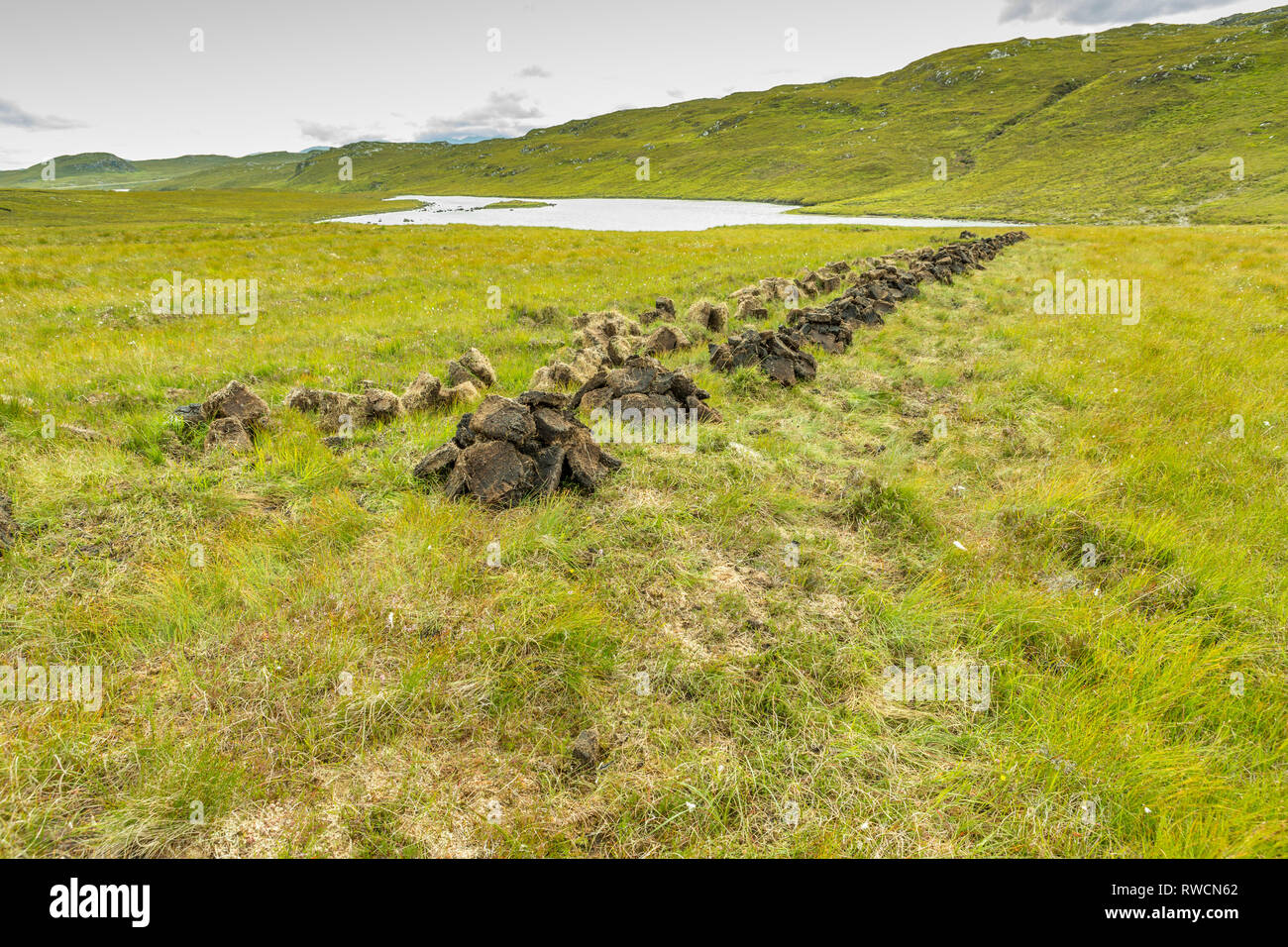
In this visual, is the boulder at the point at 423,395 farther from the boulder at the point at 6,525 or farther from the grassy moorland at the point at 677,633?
the boulder at the point at 6,525

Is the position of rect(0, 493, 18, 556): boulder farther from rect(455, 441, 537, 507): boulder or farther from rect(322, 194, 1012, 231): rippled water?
rect(322, 194, 1012, 231): rippled water

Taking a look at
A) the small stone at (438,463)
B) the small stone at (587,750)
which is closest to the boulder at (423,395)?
the small stone at (438,463)

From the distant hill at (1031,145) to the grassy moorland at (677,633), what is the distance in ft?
239

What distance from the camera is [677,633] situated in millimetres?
4207

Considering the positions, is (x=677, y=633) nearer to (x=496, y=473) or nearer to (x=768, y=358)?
(x=496, y=473)

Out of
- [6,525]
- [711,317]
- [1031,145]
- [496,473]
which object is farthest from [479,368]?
[1031,145]

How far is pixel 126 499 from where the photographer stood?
560 cm

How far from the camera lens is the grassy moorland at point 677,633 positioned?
9.10ft

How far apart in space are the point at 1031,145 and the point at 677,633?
154 meters

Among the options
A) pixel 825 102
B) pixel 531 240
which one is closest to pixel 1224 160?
pixel 531 240

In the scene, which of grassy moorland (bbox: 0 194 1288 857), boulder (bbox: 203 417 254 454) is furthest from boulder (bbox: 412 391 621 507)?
boulder (bbox: 203 417 254 454)

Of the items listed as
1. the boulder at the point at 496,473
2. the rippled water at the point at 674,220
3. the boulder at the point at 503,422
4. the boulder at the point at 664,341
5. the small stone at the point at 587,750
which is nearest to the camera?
the small stone at the point at 587,750

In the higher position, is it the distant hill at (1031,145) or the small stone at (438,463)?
the distant hill at (1031,145)
